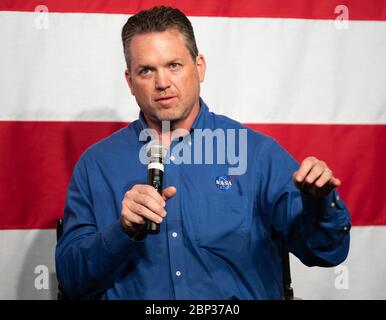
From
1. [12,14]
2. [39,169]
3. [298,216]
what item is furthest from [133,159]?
[12,14]

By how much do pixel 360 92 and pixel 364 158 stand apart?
7.6 inches

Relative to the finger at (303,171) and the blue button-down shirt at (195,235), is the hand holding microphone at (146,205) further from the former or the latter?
the finger at (303,171)

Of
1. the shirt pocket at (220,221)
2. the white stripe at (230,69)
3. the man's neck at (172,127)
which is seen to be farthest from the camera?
the white stripe at (230,69)

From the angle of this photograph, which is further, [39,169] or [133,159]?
[39,169]

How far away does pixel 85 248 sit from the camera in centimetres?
124

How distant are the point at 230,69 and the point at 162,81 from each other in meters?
0.54

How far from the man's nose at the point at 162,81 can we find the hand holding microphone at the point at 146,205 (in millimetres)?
231

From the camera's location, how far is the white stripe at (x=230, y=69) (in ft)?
5.93

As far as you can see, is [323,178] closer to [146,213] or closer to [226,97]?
[146,213]

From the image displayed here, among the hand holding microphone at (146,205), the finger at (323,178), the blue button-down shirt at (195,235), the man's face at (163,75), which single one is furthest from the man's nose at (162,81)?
the finger at (323,178)

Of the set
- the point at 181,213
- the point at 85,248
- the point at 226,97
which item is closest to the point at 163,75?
the point at 181,213

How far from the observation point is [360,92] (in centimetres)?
188

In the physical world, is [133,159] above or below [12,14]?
below

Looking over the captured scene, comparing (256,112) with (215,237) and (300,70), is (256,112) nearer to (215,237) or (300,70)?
(300,70)
